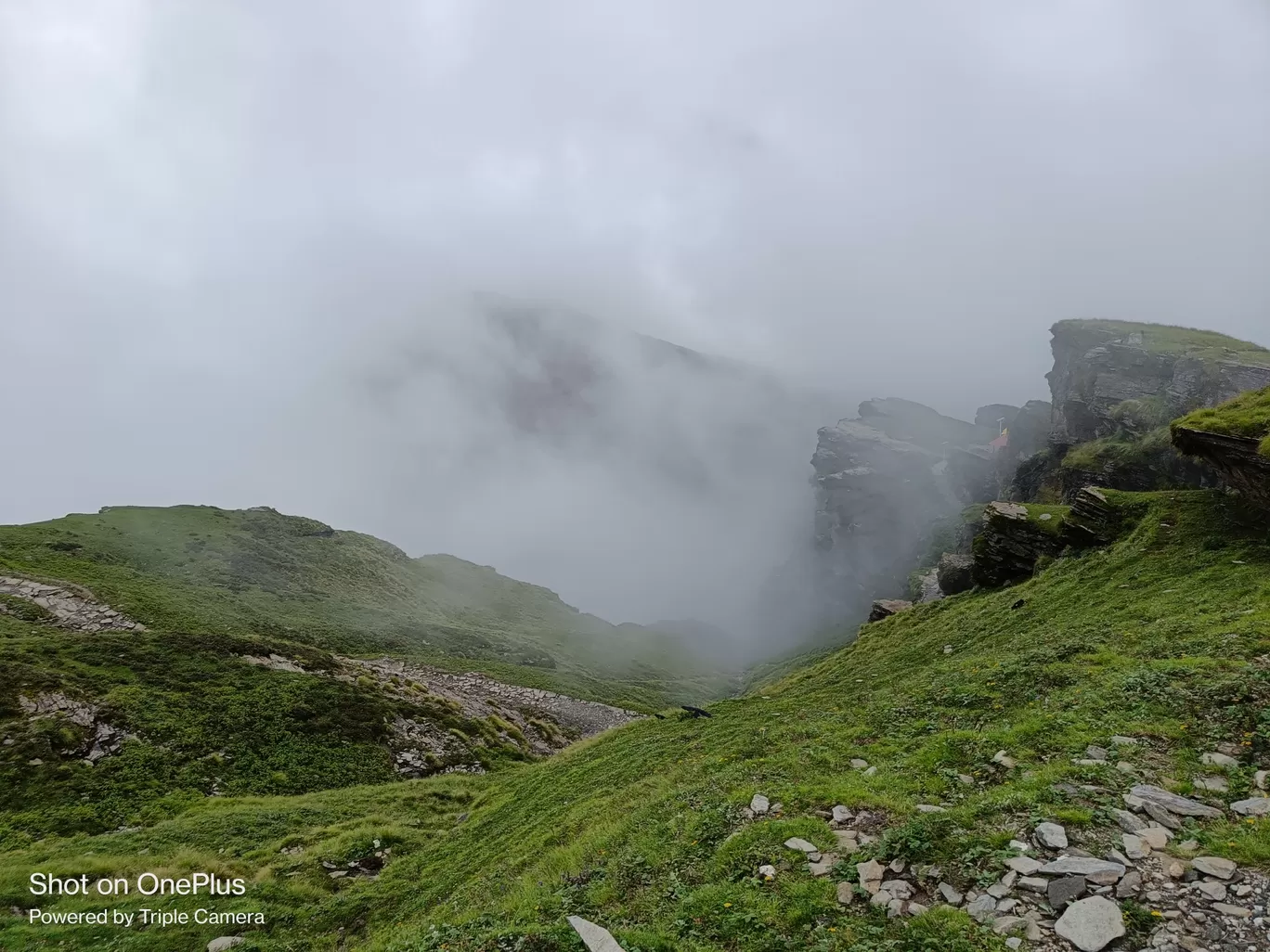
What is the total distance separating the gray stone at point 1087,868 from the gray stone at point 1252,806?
328 centimetres

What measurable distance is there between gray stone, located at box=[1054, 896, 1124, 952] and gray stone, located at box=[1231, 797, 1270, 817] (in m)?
4.34

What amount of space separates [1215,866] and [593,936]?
9862mm

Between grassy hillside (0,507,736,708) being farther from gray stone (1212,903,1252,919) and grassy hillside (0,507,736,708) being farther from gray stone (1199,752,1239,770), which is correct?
gray stone (1199,752,1239,770)

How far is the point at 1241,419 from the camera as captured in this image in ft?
98.9

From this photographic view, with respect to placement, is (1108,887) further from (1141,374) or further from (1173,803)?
(1141,374)

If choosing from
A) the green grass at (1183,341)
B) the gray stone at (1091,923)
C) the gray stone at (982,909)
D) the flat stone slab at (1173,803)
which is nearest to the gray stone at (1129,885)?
the gray stone at (1091,923)

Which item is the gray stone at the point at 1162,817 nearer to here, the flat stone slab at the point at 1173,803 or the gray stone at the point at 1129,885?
the flat stone slab at the point at 1173,803

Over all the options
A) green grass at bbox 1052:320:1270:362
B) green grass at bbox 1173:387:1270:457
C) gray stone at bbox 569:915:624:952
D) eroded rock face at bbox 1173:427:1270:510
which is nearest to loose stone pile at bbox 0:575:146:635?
gray stone at bbox 569:915:624:952

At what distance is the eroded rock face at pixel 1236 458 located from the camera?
94.7 feet

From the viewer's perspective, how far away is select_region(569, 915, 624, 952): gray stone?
32.0ft

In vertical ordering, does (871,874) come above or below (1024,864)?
below

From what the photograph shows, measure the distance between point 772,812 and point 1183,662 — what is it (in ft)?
44.1

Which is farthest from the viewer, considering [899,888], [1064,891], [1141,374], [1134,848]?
[1141,374]

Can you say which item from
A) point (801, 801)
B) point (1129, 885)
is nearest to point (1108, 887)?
point (1129, 885)
